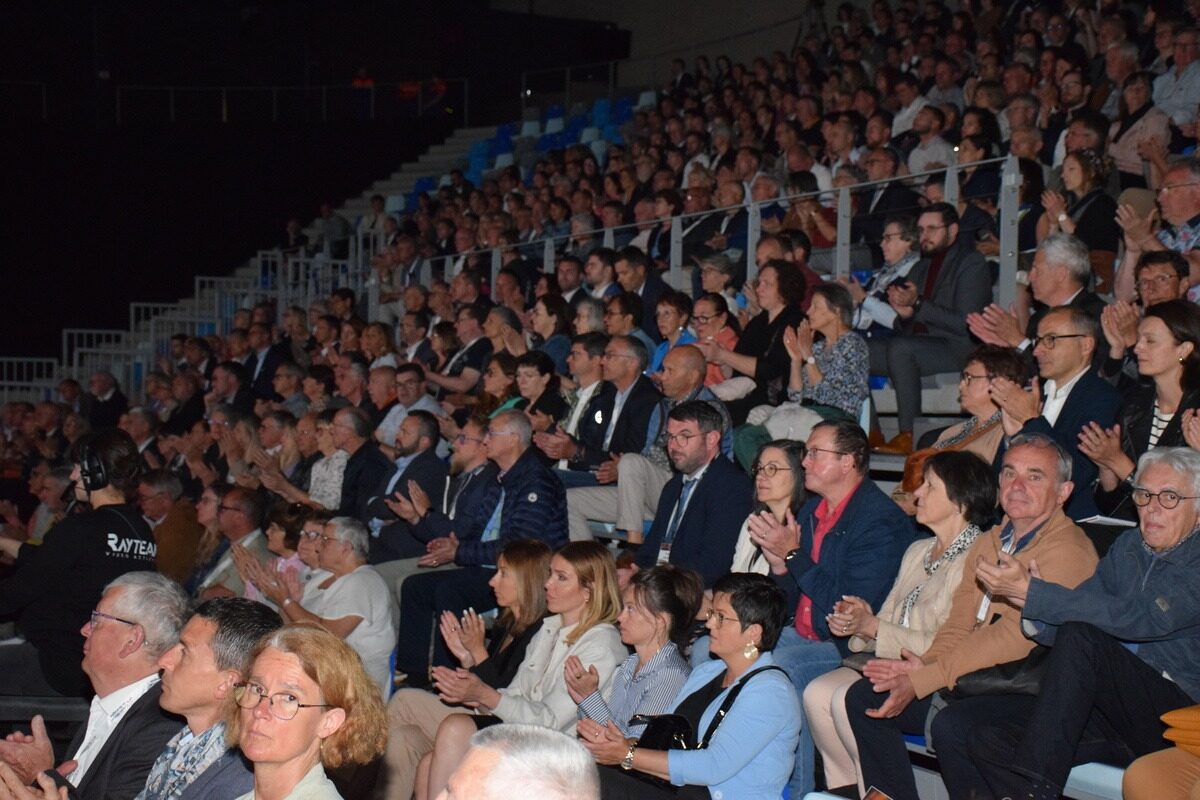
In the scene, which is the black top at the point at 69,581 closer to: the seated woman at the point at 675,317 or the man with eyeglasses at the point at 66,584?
the man with eyeglasses at the point at 66,584

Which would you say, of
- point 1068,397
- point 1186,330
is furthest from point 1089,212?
point 1186,330

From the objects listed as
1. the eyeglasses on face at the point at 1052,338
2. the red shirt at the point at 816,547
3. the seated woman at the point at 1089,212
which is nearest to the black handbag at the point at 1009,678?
the red shirt at the point at 816,547

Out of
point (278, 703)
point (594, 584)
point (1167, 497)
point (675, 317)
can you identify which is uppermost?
point (675, 317)

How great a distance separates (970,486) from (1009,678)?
0.75 meters

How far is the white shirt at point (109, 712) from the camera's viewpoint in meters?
4.10

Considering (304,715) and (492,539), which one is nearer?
(304,715)

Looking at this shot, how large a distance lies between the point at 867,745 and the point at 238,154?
16.5 metres

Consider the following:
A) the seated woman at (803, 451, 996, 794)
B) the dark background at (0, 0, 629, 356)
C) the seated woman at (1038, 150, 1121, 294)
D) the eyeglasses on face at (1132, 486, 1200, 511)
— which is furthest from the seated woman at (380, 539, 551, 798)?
Result: the dark background at (0, 0, 629, 356)

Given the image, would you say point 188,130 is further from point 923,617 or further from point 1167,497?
point 1167,497

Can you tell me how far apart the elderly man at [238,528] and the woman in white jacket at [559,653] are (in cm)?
267

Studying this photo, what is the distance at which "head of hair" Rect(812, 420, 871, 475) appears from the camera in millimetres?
4844

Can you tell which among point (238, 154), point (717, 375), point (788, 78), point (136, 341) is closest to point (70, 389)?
point (136, 341)

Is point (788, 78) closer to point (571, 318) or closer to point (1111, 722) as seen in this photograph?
point (571, 318)

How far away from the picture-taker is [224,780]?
347 cm
